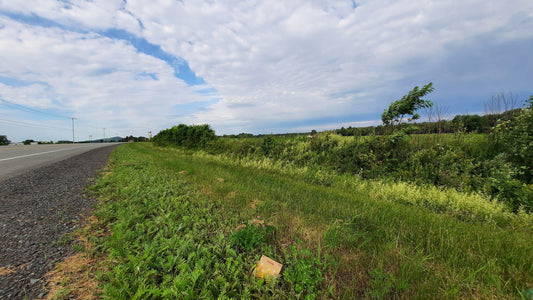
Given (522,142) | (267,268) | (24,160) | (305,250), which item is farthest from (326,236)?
(24,160)

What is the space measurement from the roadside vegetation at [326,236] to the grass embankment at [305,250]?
0.04 ft

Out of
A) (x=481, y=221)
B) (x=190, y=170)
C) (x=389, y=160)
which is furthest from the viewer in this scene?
(x=389, y=160)

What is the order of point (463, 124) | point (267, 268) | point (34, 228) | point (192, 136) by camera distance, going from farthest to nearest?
1. point (192, 136)
2. point (463, 124)
3. point (34, 228)
4. point (267, 268)

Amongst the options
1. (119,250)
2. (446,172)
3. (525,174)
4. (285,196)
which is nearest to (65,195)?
(119,250)

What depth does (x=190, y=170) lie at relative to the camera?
6.65 meters

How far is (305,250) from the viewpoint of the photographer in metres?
2.13

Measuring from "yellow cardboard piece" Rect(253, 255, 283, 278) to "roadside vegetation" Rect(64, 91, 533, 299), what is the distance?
6 cm

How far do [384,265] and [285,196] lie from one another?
2.34m

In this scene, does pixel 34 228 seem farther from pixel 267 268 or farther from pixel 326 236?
pixel 326 236

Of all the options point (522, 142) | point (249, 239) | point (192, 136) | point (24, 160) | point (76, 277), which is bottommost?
point (76, 277)

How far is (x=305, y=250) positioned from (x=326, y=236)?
0.46m

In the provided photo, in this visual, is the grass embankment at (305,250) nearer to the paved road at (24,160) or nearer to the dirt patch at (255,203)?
the dirt patch at (255,203)

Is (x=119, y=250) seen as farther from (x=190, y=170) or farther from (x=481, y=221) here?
(x=481, y=221)

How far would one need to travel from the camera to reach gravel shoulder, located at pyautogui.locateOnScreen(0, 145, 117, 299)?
73.1 inches
